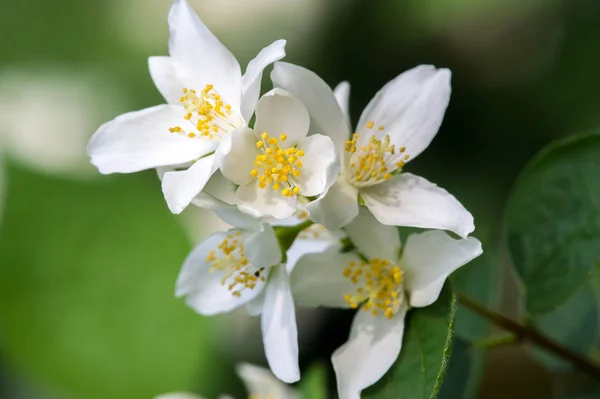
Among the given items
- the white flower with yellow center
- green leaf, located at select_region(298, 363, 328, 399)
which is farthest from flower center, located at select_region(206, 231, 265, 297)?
green leaf, located at select_region(298, 363, 328, 399)

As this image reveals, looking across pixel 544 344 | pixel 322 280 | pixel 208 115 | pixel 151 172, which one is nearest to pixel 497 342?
pixel 544 344

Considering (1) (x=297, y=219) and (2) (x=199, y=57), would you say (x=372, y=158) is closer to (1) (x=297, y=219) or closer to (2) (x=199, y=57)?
(1) (x=297, y=219)

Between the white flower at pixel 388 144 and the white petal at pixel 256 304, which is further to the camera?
the white petal at pixel 256 304

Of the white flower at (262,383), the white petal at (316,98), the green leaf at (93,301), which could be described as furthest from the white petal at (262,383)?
the white petal at (316,98)

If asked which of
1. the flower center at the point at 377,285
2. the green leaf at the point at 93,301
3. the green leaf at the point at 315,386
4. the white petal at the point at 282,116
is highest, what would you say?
the white petal at the point at 282,116

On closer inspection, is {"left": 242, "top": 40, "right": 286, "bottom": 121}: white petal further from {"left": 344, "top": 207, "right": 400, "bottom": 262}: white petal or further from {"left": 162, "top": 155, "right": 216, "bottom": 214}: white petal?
{"left": 344, "top": 207, "right": 400, "bottom": 262}: white petal

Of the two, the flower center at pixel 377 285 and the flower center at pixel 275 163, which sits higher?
the flower center at pixel 275 163

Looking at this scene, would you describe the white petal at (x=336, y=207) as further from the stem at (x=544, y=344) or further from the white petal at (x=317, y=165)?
the stem at (x=544, y=344)
